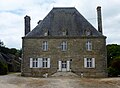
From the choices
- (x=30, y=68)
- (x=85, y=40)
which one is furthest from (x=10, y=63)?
(x=85, y=40)

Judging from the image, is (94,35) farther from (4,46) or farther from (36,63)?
(4,46)

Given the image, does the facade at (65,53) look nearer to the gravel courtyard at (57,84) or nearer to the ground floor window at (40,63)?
the ground floor window at (40,63)

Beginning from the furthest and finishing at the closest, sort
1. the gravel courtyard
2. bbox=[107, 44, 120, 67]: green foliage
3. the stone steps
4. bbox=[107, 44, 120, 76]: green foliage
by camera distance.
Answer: bbox=[107, 44, 120, 67]: green foliage < bbox=[107, 44, 120, 76]: green foliage < the stone steps < the gravel courtyard

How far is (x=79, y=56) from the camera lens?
110 feet

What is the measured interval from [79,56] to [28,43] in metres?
6.61

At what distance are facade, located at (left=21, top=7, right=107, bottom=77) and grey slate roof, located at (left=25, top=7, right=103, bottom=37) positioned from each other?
13 centimetres

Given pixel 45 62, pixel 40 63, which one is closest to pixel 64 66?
pixel 45 62

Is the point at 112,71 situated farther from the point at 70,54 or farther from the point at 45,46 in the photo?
the point at 45,46

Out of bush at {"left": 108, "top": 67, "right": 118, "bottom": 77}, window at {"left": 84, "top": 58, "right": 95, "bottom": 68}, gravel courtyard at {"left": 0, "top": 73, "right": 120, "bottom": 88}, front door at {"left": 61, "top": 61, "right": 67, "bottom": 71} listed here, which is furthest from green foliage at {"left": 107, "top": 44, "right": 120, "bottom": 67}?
gravel courtyard at {"left": 0, "top": 73, "right": 120, "bottom": 88}

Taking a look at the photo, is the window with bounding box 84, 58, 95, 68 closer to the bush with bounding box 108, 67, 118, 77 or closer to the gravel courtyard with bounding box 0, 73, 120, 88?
the bush with bounding box 108, 67, 118, 77

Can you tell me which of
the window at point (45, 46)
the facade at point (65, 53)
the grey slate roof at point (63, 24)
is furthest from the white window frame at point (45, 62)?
the grey slate roof at point (63, 24)

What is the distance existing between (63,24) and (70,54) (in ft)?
13.9

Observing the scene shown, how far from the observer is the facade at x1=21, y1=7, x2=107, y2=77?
109ft

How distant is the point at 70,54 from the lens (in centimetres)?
3353
